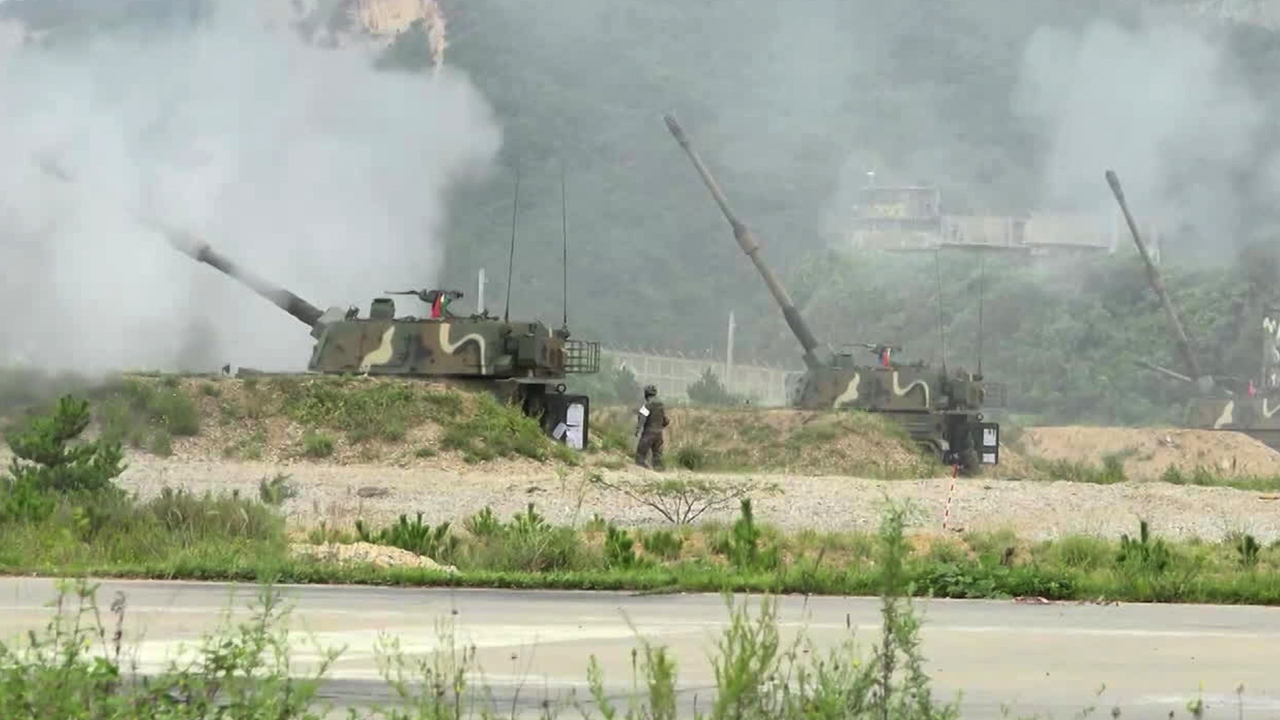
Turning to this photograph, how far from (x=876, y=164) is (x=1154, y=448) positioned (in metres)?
56.0

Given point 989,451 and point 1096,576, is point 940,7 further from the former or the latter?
point 1096,576

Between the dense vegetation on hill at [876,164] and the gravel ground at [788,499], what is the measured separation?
49.1 meters

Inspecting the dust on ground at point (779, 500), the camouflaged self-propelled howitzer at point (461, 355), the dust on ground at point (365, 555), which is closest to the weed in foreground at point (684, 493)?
the dust on ground at point (779, 500)

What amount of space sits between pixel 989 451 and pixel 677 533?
2420 cm

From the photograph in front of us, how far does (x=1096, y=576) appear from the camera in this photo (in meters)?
15.6

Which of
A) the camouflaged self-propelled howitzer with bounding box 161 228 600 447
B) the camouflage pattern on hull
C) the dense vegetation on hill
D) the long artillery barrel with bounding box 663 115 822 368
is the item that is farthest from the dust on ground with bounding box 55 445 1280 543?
the dense vegetation on hill

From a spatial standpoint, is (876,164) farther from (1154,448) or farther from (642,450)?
(642,450)

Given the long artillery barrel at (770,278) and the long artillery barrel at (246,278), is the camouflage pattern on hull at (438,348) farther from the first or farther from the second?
the long artillery barrel at (770,278)

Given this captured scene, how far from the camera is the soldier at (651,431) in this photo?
32.5 meters

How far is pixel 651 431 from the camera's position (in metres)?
32.6

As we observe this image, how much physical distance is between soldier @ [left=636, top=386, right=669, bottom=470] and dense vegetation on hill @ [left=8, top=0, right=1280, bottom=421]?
45508 mm

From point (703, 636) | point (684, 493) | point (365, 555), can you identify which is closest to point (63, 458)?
point (684, 493)

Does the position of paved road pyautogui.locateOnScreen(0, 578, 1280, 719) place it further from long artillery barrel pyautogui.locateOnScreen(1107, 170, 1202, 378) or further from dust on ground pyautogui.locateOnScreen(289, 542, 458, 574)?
long artillery barrel pyautogui.locateOnScreen(1107, 170, 1202, 378)

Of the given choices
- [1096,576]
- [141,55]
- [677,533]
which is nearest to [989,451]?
[141,55]
